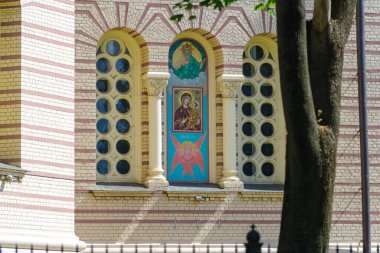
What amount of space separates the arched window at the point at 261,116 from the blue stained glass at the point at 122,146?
2547 mm

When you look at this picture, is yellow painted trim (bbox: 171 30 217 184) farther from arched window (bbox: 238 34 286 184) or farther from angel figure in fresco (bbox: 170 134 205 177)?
arched window (bbox: 238 34 286 184)

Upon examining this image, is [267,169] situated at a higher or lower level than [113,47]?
lower

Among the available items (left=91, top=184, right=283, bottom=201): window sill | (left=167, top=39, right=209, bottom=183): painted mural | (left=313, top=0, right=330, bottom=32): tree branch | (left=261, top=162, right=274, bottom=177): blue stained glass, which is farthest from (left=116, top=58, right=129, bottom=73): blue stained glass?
(left=313, top=0, right=330, bottom=32): tree branch

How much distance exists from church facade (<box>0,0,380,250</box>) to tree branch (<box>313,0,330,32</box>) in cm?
934

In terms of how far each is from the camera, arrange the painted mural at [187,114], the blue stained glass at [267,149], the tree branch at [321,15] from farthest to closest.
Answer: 1. the blue stained glass at [267,149]
2. the painted mural at [187,114]
3. the tree branch at [321,15]

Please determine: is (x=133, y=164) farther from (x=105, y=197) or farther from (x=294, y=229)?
(x=294, y=229)

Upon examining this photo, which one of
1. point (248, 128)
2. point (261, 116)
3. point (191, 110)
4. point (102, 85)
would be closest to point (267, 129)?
point (261, 116)

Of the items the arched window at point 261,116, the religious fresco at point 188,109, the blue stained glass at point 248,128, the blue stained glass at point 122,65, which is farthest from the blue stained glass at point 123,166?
the blue stained glass at point 248,128

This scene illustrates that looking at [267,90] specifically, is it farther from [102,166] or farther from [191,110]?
[102,166]

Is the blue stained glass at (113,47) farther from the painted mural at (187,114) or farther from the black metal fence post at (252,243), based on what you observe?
the black metal fence post at (252,243)

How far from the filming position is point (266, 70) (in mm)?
29531

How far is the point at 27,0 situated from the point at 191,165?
5828 mm

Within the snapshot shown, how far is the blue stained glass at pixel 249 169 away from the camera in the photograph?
29.3 m

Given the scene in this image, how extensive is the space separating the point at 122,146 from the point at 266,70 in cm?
365
